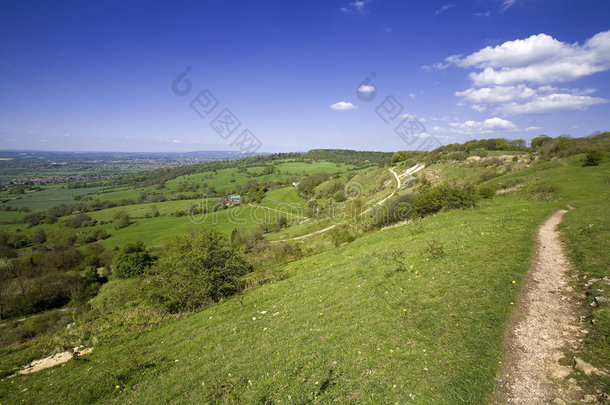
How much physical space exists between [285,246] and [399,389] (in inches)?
1477

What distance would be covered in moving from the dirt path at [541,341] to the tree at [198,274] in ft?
55.0

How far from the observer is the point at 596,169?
36.3m

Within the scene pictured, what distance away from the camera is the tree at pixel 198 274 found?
17.9m

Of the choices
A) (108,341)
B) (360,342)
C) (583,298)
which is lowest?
(108,341)

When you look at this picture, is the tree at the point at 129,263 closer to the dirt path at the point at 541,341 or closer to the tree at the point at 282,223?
the tree at the point at 282,223

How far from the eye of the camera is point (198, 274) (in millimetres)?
18641

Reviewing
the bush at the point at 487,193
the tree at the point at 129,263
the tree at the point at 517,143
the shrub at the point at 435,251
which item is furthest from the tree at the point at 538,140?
the tree at the point at 129,263

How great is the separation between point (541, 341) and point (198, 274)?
1881cm

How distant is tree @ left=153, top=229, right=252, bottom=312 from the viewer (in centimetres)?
1786

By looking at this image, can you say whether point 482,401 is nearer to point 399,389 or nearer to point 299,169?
point 399,389

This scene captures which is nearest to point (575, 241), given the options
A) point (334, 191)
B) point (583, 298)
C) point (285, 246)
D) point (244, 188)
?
point (583, 298)

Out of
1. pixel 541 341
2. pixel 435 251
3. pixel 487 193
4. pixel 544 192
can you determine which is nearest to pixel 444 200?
pixel 487 193

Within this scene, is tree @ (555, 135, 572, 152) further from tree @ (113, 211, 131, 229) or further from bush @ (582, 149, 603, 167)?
tree @ (113, 211, 131, 229)

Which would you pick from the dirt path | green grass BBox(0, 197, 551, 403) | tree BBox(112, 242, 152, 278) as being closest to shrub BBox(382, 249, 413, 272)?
green grass BBox(0, 197, 551, 403)
